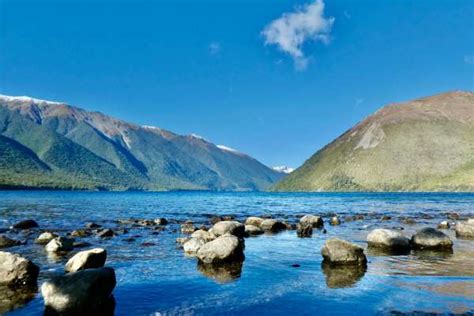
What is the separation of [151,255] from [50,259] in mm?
5696

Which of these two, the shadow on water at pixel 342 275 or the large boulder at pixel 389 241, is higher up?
the large boulder at pixel 389 241

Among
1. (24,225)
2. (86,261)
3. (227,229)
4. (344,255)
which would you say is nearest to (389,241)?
(344,255)

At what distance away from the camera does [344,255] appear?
22.0m

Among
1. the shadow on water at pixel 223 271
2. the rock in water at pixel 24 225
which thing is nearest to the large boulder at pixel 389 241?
the shadow on water at pixel 223 271

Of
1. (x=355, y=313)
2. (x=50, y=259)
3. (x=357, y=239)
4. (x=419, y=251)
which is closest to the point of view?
(x=355, y=313)

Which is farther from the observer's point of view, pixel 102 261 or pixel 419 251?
pixel 419 251

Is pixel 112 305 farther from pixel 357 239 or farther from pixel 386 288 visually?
pixel 357 239

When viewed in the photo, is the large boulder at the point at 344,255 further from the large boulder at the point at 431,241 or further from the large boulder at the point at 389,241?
the large boulder at the point at 431,241

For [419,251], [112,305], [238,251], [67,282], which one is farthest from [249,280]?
[419,251]

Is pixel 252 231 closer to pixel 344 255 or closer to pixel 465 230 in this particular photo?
pixel 344 255

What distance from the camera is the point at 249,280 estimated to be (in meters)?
18.5

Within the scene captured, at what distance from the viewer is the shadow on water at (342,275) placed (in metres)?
17.7

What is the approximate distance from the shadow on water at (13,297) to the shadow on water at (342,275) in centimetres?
1202

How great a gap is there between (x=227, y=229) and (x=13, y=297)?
60.1 ft
